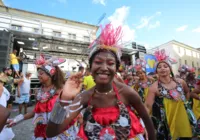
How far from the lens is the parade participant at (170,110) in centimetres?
302

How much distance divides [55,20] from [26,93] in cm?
1905

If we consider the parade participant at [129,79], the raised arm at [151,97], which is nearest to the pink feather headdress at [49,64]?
the raised arm at [151,97]

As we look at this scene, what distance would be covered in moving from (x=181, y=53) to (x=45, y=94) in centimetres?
3626

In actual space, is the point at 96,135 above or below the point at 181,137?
above

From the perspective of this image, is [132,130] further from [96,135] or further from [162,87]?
[162,87]

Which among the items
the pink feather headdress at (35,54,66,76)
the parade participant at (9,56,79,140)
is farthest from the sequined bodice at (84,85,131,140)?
the pink feather headdress at (35,54,66,76)

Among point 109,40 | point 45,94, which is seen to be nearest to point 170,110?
point 109,40

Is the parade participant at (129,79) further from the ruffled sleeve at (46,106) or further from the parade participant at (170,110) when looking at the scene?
the ruffled sleeve at (46,106)

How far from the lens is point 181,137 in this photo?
3.01m

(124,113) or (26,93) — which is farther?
(26,93)

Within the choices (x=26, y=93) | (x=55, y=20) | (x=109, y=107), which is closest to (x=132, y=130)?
A: (x=109, y=107)

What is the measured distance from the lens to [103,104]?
69.8 inches

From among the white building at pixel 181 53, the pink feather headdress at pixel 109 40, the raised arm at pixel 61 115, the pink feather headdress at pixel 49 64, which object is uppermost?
the white building at pixel 181 53

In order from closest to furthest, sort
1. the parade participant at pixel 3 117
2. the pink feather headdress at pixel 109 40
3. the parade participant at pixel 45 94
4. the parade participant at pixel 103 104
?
the parade participant at pixel 3 117, the parade participant at pixel 103 104, the pink feather headdress at pixel 109 40, the parade participant at pixel 45 94
